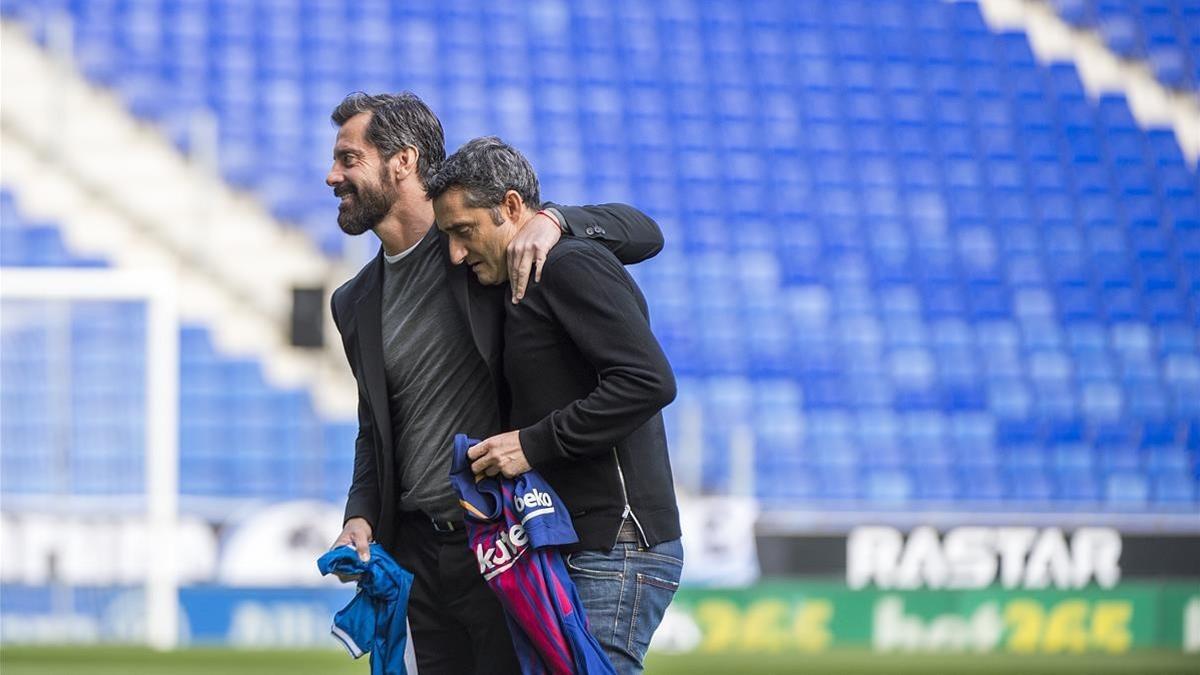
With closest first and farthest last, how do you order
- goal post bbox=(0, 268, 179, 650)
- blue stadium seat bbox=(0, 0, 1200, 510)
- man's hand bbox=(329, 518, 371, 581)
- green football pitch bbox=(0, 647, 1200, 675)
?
man's hand bbox=(329, 518, 371, 581) → green football pitch bbox=(0, 647, 1200, 675) → goal post bbox=(0, 268, 179, 650) → blue stadium seat bbox=(0, 0, 1200, 510)

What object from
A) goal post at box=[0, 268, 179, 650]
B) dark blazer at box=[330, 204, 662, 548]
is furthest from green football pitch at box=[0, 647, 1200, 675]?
A: dark blazer at box=[330, 204, 662, 548]

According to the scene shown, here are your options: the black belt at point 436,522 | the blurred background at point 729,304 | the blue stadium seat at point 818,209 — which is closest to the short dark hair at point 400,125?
the black belt at point 436,522

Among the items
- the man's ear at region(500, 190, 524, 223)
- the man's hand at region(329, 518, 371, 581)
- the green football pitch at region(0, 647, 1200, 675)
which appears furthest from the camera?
the green football pitch at region(0, 647, 1200, 675)

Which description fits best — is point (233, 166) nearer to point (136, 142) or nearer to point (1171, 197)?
point (136, 142)

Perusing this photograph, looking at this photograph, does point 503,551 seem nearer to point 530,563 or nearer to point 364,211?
point 530,563

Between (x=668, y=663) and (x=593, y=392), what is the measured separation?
600 centimetres

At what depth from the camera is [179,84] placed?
10297mm

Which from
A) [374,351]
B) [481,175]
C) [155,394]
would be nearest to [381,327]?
[374,351]

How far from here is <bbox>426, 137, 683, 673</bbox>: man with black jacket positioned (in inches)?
95.7

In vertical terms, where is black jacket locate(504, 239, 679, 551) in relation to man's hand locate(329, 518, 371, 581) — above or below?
above

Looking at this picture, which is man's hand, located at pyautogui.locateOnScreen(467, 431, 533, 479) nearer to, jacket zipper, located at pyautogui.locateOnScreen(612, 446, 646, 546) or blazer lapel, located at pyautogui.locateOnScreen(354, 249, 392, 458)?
jacket zipper, located at pyautogui.locateOnScreen(612, 446, 646, 546)

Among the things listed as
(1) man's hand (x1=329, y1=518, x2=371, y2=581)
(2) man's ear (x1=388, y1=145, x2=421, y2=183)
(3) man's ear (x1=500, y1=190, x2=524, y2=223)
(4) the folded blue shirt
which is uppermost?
(2) man's ear (x1=388, y1=145, x2=421, y2=183)

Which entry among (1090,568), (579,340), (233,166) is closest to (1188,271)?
(1090,568)

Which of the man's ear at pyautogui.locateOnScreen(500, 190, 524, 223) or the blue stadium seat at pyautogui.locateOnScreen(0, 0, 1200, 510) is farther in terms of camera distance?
the blue stadium seat at pyautogui.locateOnScreen(0, 0, 1200, 510)
